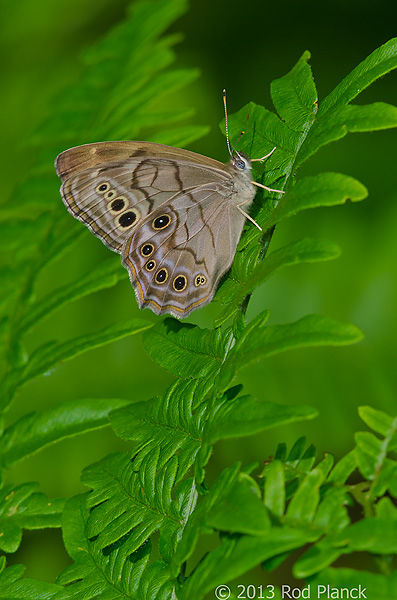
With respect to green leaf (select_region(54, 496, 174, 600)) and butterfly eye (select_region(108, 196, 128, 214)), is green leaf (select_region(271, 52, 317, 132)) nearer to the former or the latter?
butterfly eye (select_region(108, 196, 128, 214))

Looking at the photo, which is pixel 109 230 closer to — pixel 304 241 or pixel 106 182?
pixel 106 182

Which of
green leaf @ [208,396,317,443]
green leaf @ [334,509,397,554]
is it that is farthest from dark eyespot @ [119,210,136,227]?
green leaf @ [334,509,397,554]

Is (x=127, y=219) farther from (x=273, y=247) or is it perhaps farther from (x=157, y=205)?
(x=273, y=247)

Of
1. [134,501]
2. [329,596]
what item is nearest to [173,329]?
[134,501]

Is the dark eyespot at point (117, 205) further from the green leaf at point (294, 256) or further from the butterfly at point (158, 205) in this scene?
the green leaf at point (294, 256)

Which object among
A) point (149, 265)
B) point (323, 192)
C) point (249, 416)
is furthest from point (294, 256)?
point (149, 265)
